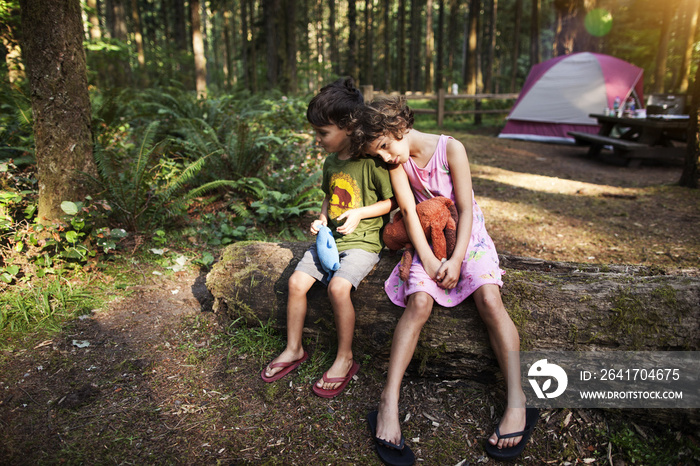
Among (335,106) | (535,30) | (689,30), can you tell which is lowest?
(335,106)

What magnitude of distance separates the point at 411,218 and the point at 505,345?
85cm

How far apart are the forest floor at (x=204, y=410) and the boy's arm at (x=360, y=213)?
87 centimetres

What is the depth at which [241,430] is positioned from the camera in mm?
2154

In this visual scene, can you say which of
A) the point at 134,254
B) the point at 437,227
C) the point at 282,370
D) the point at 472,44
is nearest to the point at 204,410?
the point at 282,370

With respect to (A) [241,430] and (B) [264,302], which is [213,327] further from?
(A) [241,430]

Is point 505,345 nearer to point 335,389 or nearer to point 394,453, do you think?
point 394,453

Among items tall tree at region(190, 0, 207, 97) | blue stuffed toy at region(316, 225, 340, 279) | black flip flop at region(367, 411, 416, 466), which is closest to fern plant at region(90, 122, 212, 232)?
blue stuffed toy at region(316, 225, 340, 279)

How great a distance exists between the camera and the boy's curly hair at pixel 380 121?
7.29ft

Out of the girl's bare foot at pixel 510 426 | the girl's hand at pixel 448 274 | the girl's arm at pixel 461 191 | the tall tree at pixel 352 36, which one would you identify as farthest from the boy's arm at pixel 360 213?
the tall tree at pixel 352 36

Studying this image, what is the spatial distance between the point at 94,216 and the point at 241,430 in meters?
2.38

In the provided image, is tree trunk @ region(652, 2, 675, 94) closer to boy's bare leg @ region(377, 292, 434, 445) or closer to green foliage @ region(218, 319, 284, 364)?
boy's bare leg @ region(377, 292, 434, 445)

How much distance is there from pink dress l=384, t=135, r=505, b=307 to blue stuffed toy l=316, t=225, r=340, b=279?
1.11 feet

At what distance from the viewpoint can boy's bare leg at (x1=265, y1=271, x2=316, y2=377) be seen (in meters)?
2.49

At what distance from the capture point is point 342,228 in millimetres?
2480
